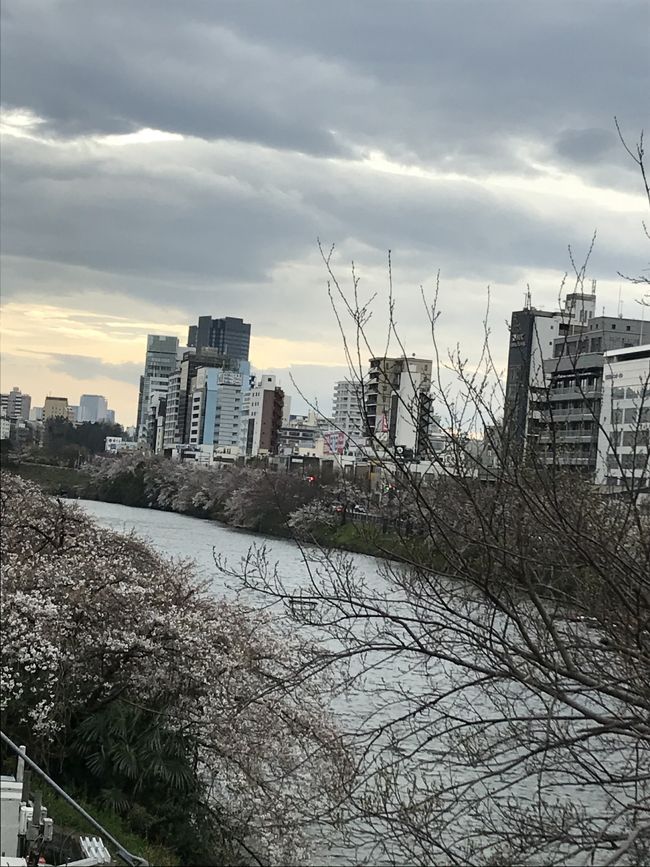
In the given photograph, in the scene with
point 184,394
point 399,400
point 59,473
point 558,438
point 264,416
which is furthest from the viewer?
point 184,394

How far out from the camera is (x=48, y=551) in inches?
660

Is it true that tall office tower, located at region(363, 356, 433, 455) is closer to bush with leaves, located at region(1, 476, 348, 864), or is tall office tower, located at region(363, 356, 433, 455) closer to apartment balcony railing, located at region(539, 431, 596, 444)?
apartment balcony railing, located at region(539, 431, 596, 444)

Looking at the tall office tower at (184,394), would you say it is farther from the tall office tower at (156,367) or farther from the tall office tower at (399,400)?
the tall office tower at (399,400)

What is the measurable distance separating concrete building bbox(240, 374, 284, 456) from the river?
47095 millimetres

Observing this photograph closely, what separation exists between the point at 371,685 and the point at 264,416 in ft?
328

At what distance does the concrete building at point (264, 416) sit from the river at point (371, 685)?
4710 cm

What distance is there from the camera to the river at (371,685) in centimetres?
617

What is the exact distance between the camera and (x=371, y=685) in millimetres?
18516

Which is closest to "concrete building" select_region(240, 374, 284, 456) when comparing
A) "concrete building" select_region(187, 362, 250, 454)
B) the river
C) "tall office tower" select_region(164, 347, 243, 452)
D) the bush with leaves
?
"concrete building" select_region(187, 362, 250, 454)

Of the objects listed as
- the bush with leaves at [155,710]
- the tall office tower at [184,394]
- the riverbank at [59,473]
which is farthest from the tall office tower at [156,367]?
the bush with leaves at [155,710]

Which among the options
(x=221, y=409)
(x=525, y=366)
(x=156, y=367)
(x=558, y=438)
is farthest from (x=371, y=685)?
(x=156, y=367)

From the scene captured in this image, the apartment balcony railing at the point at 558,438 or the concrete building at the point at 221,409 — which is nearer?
the apartment balcony railing at the point at 558,438

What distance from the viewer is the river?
6.17 metres

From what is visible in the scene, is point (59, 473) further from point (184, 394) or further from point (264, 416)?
point (184, 394)
